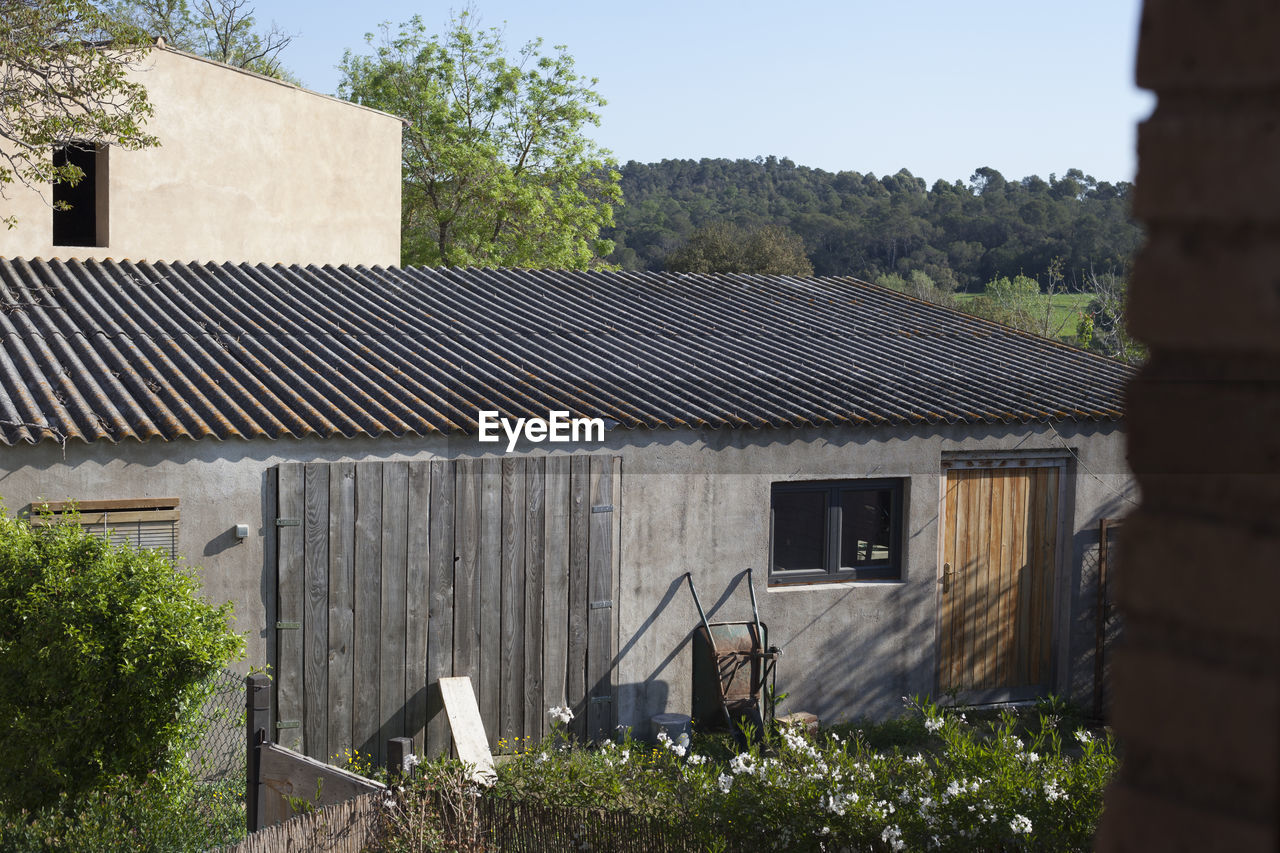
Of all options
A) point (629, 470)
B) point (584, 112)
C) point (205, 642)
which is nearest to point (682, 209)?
point (584, 112)

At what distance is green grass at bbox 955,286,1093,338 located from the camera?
41.8 metres

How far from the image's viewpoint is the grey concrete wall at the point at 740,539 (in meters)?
9.16

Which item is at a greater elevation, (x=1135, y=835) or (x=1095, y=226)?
(x=1095, y=226)

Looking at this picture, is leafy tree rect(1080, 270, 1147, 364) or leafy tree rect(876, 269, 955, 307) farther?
leafy tree rect(876, 269, 955, 307)

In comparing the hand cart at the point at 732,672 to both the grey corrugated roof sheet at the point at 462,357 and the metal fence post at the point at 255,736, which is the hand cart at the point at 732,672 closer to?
the grey corrugated roof sheet at the point at 462,357

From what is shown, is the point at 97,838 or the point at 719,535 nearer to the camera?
the point at 97,838

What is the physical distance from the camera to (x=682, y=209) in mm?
62000

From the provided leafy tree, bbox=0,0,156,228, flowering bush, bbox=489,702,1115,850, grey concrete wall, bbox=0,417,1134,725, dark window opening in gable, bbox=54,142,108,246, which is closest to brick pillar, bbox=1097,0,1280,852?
flowering bush, bbox=489,702,1115,850

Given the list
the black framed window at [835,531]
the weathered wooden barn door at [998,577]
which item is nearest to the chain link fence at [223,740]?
the black framed window at [835,531]

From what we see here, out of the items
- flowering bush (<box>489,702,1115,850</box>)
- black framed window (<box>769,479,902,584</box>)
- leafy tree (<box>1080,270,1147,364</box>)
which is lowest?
flowering bush (<box>489,702,1115,850</box>)

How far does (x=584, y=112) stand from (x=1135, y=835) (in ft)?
124

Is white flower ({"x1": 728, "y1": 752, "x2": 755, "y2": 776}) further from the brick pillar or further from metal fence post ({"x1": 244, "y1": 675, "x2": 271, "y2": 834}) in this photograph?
the brick pillar

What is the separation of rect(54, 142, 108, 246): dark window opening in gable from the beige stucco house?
0.02 metres

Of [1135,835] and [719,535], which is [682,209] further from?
[1135,835]
